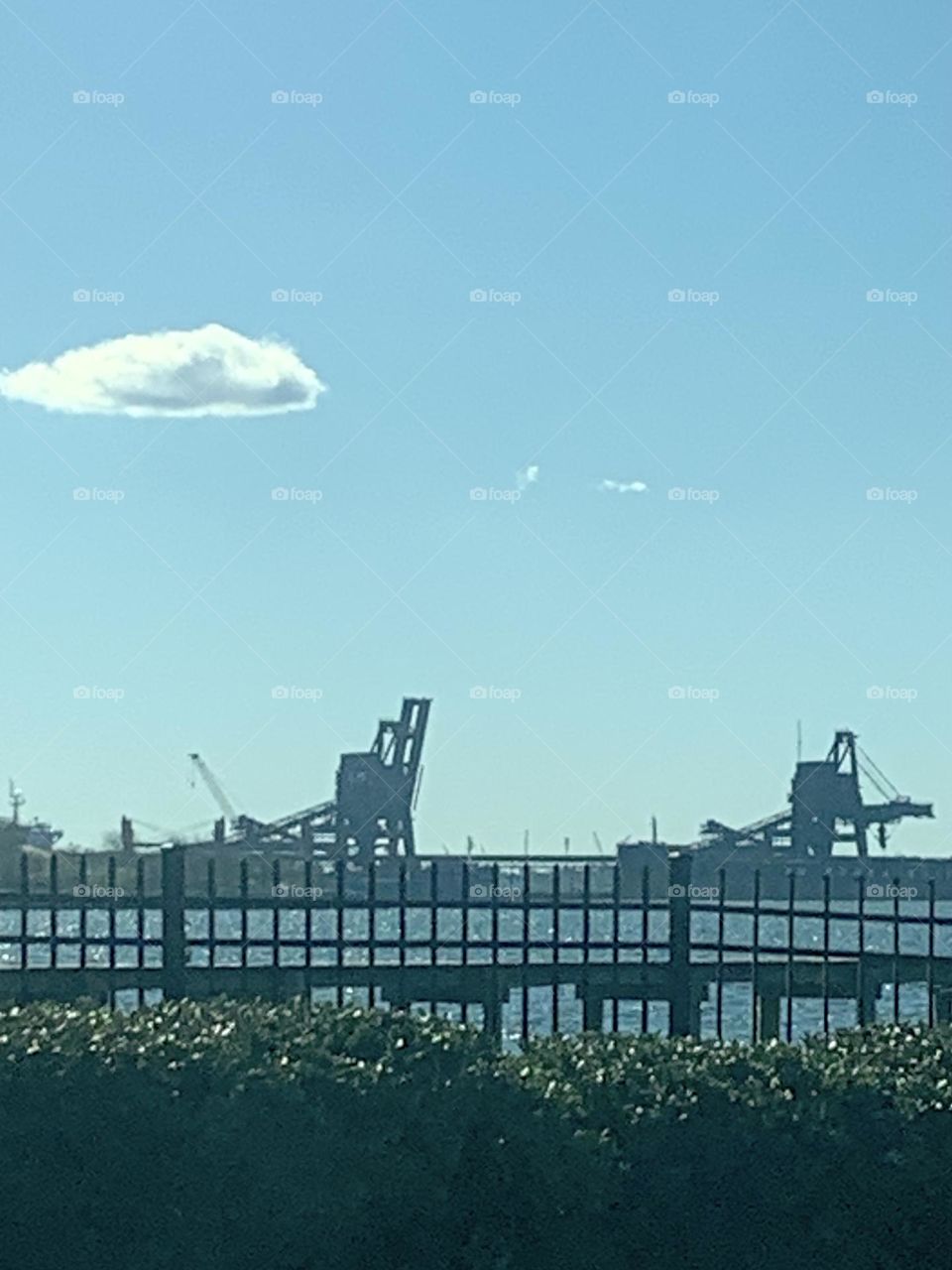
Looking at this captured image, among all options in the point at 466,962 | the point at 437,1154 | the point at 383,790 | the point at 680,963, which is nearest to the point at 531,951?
the point at 466,962

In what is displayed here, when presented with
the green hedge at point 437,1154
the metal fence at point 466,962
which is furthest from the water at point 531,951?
the green hedge at point 437,1154

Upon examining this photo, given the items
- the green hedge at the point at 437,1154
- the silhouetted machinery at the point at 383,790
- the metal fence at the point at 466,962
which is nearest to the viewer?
the green hedge at the point at 437,1154

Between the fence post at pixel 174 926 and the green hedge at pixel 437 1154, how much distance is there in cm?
403

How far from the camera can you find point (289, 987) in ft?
42.1

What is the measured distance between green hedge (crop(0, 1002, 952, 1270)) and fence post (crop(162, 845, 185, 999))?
4.03 metres

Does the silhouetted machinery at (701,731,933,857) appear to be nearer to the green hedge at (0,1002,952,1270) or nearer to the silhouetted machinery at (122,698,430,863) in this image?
the silhouetted machinery at (122,698,430,863)

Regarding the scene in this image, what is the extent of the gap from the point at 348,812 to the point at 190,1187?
9653 centimetres

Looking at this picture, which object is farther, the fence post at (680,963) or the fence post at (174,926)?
the fence post at (680,963)

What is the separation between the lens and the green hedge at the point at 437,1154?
25.7 ft

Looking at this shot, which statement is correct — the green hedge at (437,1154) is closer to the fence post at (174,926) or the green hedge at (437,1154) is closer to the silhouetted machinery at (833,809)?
the fence post at (174,926)

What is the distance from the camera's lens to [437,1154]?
315 inches

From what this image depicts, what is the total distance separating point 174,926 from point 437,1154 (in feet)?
16.8

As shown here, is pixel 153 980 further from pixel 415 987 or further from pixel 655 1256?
pixel 655 1256

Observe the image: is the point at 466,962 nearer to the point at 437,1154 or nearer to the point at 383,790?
the point at 437,1154
